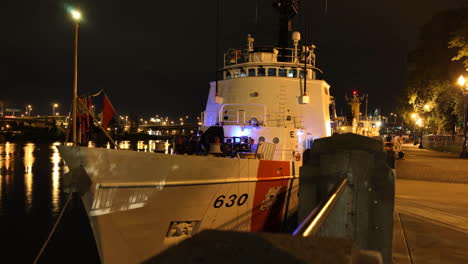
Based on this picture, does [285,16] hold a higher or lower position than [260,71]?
higher

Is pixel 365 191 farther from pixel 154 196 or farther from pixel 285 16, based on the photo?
pixel 285 16

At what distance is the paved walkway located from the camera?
16.4 ft

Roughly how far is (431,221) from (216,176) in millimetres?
4478

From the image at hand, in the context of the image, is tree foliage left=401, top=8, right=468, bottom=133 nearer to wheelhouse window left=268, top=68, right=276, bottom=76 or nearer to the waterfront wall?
the waterfront wall

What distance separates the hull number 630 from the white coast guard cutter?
24 millimetres

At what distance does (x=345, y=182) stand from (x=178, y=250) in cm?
295

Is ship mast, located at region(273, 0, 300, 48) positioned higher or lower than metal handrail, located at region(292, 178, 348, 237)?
higher

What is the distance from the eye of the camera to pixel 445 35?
3231 centimetres

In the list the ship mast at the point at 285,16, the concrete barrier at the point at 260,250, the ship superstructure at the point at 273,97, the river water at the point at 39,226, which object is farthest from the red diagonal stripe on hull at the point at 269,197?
the ship mast at the point at 285,16

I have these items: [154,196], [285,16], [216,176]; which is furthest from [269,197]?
[285,16]

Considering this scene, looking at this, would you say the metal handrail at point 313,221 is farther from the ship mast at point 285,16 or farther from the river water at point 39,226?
the ship mast at point 285,16

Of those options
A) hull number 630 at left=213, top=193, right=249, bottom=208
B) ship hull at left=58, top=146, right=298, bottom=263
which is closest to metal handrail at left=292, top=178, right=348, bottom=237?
ship hull at left=58, top=146, right=298, bottom=263

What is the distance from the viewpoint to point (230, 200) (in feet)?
26.4

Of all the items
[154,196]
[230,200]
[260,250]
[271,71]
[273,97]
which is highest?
[271,71]
